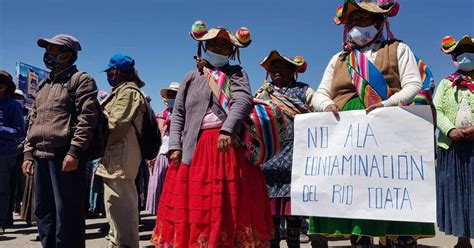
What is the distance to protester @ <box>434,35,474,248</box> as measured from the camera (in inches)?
196

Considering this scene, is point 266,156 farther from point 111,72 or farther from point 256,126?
point 111,72

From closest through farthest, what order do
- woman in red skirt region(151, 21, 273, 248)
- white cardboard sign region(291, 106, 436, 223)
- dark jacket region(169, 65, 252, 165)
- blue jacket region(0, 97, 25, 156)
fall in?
white cardboard sign region(291, 106, 436, 223) < woman in red skirt region(151, 21, 273, 248) < dark jacket region(169, 65, 252, 165) < blue jacket region(0, 97, 25, 156)

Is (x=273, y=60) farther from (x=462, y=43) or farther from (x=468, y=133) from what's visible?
(x=468, y=133)

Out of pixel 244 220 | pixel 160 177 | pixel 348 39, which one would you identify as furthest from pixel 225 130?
pixel 160 177

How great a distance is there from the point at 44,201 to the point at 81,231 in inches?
16.1

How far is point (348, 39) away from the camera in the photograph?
363 cm

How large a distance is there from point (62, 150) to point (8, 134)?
3348mm

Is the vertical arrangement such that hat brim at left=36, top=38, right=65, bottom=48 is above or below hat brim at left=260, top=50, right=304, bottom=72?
below

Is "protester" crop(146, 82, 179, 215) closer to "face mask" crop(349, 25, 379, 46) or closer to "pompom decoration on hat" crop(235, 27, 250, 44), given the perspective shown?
"pompom decoration on hat" crop(235, 27, 250, 44)

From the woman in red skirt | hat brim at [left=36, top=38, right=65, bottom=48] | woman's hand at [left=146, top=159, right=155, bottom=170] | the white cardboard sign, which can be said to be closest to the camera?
the white cardboard sign

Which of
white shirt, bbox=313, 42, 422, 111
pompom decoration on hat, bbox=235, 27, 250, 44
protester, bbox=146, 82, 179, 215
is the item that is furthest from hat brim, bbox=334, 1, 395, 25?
protester, bbox=146, 82, 179, 215

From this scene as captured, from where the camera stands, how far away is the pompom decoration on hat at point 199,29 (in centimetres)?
395

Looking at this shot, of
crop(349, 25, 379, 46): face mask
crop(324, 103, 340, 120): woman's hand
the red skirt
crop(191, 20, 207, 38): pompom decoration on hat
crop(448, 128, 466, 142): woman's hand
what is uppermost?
crop(191, 20, 207, 38): pompom decoration on hat

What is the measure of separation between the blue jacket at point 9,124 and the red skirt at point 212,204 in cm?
408
